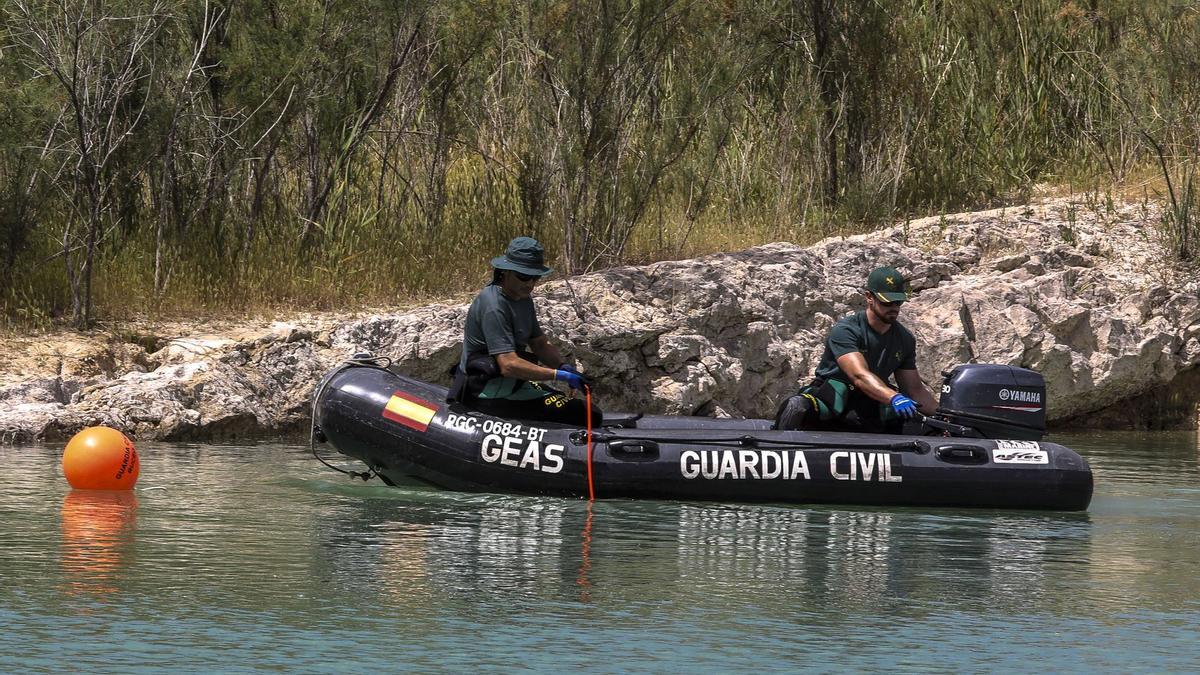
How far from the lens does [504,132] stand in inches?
639

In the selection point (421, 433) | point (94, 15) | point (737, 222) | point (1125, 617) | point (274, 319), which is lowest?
point (1125, 617)

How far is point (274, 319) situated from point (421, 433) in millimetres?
4112

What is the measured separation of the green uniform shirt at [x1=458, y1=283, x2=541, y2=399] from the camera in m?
10.0

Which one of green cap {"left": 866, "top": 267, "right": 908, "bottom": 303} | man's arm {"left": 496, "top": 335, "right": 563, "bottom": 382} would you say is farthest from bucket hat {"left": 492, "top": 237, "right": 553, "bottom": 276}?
green cap {"left": 866, "top": 267, "right": 908, "bottom": 303}

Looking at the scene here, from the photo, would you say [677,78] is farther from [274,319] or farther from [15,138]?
[15,138]

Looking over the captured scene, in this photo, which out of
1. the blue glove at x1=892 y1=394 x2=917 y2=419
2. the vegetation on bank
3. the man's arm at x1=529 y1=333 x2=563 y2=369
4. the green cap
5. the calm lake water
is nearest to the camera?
the calm lake water

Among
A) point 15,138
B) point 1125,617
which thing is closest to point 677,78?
point 15,138

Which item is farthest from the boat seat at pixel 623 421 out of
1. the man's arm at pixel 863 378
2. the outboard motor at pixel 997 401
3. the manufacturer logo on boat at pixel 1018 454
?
the manufacturer logo on boat at pixel 1018 454

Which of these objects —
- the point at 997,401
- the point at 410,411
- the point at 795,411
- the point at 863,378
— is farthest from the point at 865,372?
the point at 410,411

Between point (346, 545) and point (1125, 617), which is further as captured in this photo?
point (346, 545)

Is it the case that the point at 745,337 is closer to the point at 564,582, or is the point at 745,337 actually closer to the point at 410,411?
the point at 410,411

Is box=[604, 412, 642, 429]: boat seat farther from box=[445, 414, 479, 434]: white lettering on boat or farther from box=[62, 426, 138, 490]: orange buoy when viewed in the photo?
box=[62, 426, 138, 490]: orange buoy

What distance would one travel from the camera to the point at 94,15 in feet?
43.3

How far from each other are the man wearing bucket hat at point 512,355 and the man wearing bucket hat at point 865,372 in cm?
129
